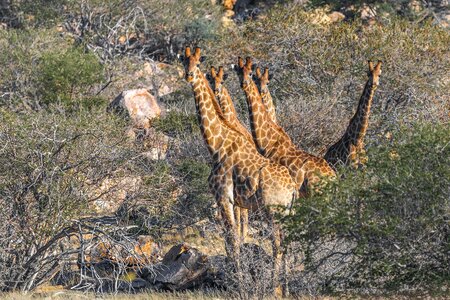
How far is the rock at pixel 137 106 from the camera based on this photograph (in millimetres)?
22750

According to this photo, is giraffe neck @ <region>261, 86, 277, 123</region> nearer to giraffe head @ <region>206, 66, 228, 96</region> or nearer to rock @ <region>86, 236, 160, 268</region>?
giraffe head @ <region>206, 66, 228, 96</region>

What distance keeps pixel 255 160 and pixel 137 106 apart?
1025cm

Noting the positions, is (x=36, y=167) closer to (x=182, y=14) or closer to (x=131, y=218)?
(x=131, y=218)

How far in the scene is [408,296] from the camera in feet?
38.0

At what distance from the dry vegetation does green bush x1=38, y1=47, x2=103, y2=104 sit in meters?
0.04

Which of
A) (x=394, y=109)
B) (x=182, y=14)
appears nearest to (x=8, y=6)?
(x=182, y=14)

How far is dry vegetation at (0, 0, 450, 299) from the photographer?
36.6ft

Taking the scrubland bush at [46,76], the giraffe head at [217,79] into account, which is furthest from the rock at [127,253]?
the scrubland bush at [46,76]

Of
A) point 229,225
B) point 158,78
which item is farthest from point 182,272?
point 158,78

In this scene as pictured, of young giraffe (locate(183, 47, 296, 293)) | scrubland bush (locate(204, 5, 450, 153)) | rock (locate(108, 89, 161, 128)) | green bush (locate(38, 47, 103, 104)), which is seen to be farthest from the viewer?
green bush (locate(38, 47, 103, 104))

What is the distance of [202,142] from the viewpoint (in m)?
18.9

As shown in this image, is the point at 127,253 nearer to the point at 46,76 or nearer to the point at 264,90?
the point at 264,90

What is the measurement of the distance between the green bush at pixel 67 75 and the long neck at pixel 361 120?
11.2m

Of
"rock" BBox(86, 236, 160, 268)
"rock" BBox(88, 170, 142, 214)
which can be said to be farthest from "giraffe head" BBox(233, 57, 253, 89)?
"rock" BBox(86, 236, 160, 268)
